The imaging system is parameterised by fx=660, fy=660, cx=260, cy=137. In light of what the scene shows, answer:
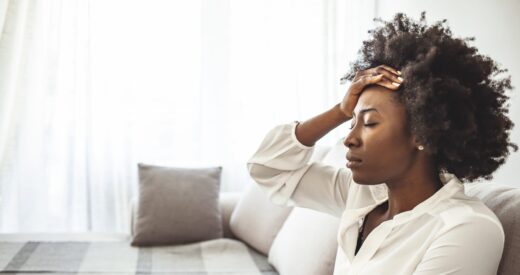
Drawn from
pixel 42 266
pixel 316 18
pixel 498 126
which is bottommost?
pixel 42 266

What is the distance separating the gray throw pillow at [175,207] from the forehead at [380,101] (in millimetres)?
1572

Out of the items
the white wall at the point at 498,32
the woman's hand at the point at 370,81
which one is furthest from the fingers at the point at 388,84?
the white wall at the point at 498,32

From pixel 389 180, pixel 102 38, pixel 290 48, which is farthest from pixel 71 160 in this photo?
pixel 389 180

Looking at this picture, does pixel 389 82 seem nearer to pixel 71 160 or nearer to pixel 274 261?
pixel 274 261

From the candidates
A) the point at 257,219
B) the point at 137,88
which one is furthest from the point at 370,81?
the point at 137,88

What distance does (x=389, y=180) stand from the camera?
1303 millimetres

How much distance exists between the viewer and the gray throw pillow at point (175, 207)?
2762 mm

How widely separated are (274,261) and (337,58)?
4.76 feet

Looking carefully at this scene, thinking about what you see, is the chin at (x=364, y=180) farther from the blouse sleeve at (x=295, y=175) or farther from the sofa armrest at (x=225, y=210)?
the sofa armrest at (x=225, y=210)

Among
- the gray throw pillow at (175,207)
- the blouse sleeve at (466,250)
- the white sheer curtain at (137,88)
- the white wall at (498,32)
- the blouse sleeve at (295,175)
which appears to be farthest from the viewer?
the white sheer curtain at (137,88)

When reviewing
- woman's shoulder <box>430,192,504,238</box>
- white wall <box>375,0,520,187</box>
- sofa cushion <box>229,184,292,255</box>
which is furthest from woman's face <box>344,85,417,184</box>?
sofa cushion <box>229,184,292,255</box>

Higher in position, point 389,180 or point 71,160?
point 389,180

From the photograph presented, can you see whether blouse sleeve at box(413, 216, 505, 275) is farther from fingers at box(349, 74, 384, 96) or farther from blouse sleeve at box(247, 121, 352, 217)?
blouse sleeve at box(247, 121, 352, 217)

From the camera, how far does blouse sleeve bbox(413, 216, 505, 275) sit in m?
1.09
